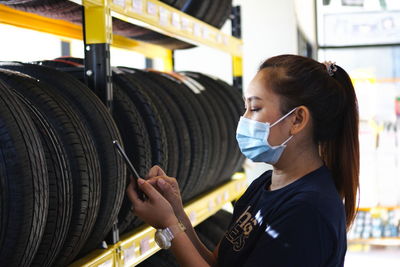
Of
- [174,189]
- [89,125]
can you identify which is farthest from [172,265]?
[89,125]

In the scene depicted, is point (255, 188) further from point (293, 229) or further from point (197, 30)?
point (197, 30)

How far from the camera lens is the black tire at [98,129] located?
1.85m

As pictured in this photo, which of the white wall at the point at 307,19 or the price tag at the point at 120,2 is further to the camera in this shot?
the white wall at the point at 307,19

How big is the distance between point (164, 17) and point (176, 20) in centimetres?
16

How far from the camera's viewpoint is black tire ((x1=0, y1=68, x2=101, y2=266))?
5.49ft

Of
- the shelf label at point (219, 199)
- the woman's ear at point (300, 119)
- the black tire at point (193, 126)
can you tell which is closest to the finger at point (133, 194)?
the woman's ear at point (300, 119)

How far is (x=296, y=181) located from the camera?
180 cm

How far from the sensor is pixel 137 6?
2.18 m

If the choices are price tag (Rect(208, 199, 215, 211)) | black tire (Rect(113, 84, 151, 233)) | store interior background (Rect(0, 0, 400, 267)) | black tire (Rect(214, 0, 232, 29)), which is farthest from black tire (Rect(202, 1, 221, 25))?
store interior background (Rect(0, 0, 400, 267))

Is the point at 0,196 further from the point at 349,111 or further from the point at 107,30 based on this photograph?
the point at 349,111

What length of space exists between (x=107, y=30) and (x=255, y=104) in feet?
1.72

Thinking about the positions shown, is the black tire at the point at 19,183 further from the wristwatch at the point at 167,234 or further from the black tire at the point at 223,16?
the black tire at the point at 223,16

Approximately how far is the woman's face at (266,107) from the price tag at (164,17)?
2.26 feet

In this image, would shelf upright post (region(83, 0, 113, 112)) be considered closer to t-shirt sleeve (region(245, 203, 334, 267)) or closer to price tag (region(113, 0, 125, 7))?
A: price tag (region(113, 0, 125, 7))
